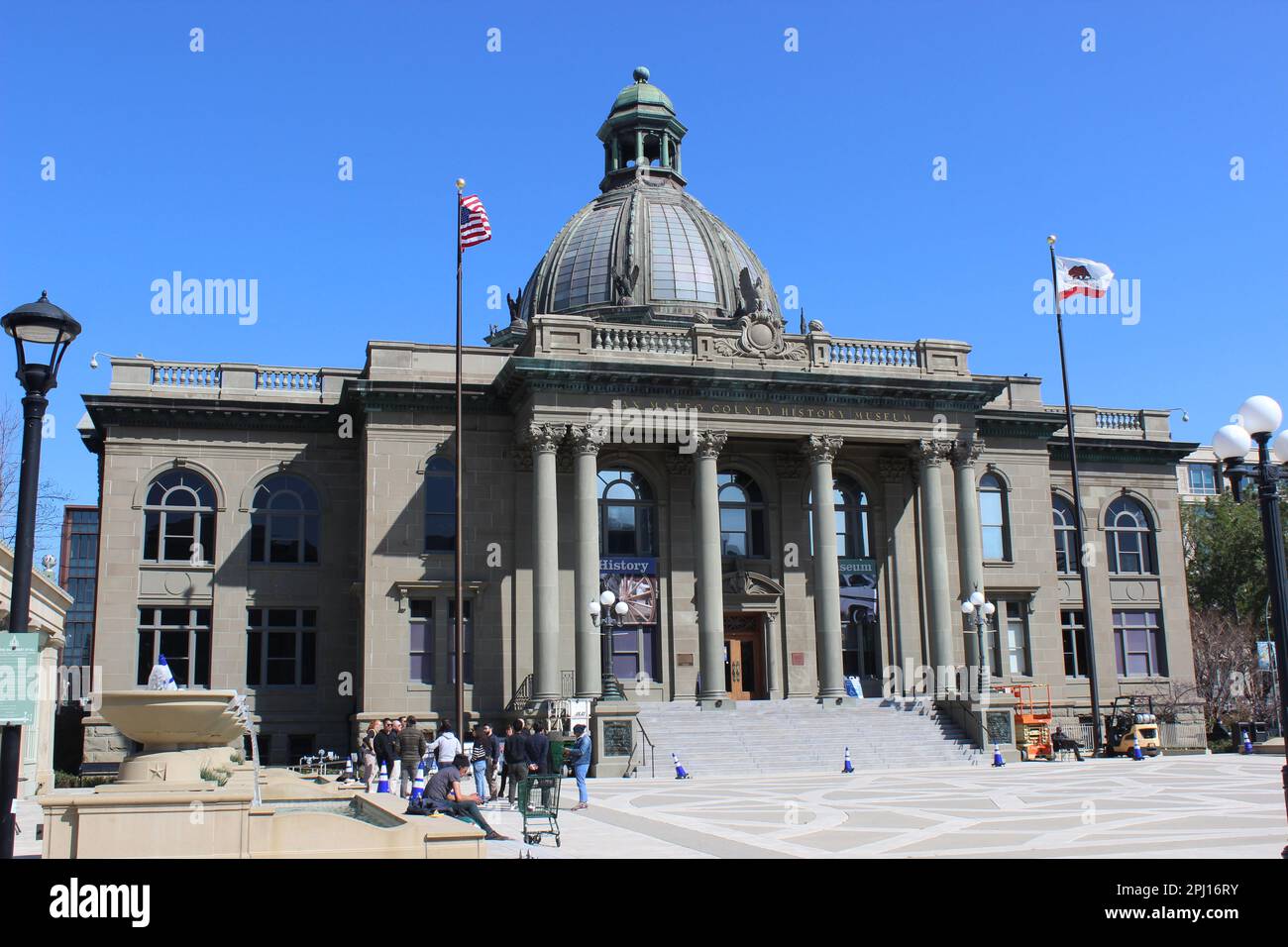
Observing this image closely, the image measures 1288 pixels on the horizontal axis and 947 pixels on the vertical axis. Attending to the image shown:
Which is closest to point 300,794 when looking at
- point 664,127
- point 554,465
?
point 554,465

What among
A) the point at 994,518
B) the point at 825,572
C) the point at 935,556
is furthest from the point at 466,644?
the point at 994,518

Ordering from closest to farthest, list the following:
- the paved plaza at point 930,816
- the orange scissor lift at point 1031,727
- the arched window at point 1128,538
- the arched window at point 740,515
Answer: the paved plaza at point 930,816, the orange scissor lift at point 1031,727, the arched window at point 740,515, the arched window at point 1128,538

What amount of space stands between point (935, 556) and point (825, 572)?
3787mm

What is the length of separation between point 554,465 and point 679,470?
4.88 meters

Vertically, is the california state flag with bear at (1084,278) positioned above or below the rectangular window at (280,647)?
above

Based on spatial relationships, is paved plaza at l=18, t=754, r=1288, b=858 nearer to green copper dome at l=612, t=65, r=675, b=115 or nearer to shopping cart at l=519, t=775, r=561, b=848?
shopping cart at l=519, t=775, r=561, b=848

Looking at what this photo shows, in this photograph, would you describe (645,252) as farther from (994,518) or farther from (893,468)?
(994,518)

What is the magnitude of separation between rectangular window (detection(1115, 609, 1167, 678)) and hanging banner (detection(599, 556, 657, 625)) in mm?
19322

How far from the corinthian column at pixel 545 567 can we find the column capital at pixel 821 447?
7929 millimetres

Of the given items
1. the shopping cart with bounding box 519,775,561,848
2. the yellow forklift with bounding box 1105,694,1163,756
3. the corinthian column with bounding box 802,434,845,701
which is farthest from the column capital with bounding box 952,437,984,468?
the shopping cart with bounding box 519,775,561,848

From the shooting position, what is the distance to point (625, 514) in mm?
41562

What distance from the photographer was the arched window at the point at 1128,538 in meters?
49.5

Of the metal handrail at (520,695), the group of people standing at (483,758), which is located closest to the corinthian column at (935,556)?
the metal handrail at (520,695)

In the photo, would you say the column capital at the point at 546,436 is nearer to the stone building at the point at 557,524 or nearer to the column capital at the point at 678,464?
the stone building at the point at 557,524
